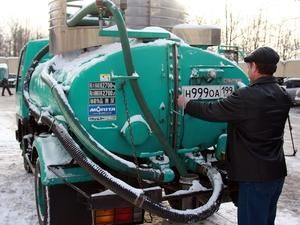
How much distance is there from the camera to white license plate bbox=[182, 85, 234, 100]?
4223mm

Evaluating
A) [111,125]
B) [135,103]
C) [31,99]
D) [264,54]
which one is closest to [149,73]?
[135,103]

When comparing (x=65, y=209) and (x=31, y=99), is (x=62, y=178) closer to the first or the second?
(x=65, y=209)

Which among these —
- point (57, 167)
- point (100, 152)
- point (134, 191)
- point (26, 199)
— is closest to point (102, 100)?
point (100, 152)

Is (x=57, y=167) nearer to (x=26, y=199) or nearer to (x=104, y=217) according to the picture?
(x=104, y=217)

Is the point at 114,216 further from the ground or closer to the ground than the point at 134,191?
closer to the ground

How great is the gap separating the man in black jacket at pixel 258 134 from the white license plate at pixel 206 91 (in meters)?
0.74

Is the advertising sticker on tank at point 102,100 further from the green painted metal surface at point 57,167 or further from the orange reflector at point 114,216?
the orange reflector at point 114,216

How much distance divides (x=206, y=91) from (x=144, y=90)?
0.67 m

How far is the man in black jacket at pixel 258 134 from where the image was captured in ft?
11.1

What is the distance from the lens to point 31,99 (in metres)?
5.99

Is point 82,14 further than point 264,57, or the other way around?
point 82,14

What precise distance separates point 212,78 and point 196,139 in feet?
2.08

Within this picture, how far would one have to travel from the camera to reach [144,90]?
407 cm

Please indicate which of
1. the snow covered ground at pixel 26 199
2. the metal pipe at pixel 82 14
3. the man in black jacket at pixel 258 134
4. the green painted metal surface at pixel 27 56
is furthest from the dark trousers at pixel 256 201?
the green painted metal surface at pixel 27 56
